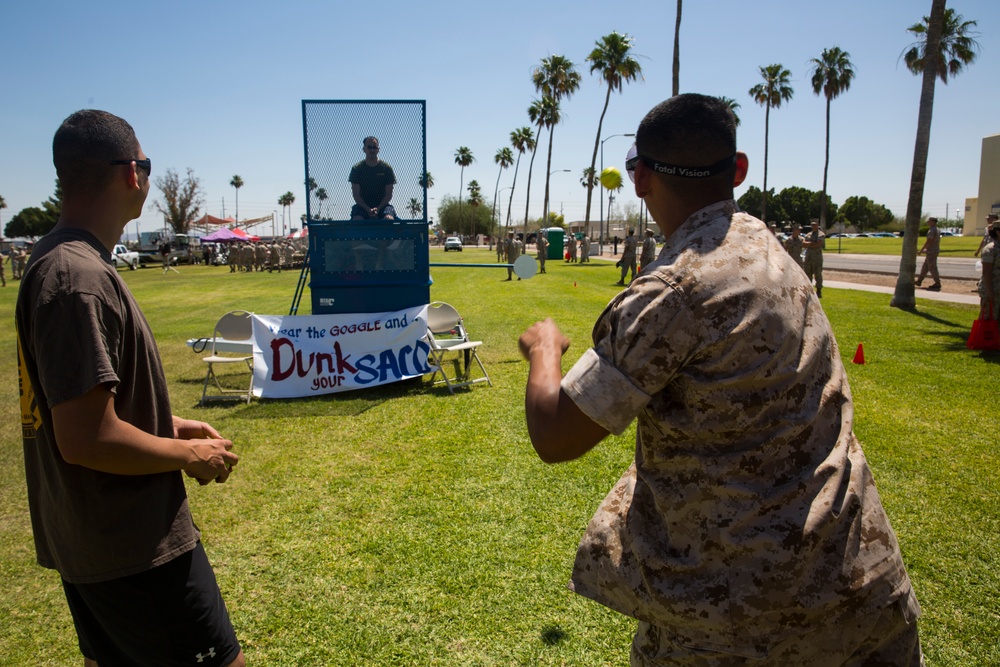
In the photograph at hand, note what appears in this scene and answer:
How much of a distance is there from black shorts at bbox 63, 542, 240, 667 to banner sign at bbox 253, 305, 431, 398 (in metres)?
6.04

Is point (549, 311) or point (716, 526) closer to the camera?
point (716, 526)

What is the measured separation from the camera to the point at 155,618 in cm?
203

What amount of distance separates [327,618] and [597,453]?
2947 millimetres

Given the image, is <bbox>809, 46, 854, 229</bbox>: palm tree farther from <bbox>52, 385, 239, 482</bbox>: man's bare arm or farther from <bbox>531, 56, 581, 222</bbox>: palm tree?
<bbox>52, 385, 239, 482</bbox>: man's bare arm

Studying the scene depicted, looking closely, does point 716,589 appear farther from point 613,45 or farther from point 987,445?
point 613,45

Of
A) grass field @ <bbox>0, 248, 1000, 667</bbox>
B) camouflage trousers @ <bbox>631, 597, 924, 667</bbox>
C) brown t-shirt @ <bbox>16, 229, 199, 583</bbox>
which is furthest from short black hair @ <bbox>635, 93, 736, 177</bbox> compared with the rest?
grass field @ <bbox>0, 248, 1000, 667</bbox>

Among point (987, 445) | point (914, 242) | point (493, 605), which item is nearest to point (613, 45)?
point (914, 242)

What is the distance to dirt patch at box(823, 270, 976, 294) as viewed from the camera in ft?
65.0

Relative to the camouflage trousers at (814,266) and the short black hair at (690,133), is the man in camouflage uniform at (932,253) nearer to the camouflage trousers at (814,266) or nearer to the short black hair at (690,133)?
the camouflage trousers at (814,266)

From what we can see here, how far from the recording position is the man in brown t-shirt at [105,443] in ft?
5.92

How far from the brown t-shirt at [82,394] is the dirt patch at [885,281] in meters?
21.0

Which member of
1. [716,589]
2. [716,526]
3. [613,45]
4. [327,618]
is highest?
[613,45]

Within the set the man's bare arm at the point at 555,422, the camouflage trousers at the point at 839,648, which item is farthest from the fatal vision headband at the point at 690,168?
the camouflage trousers at the point at 839,648

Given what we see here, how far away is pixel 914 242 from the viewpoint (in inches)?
629
